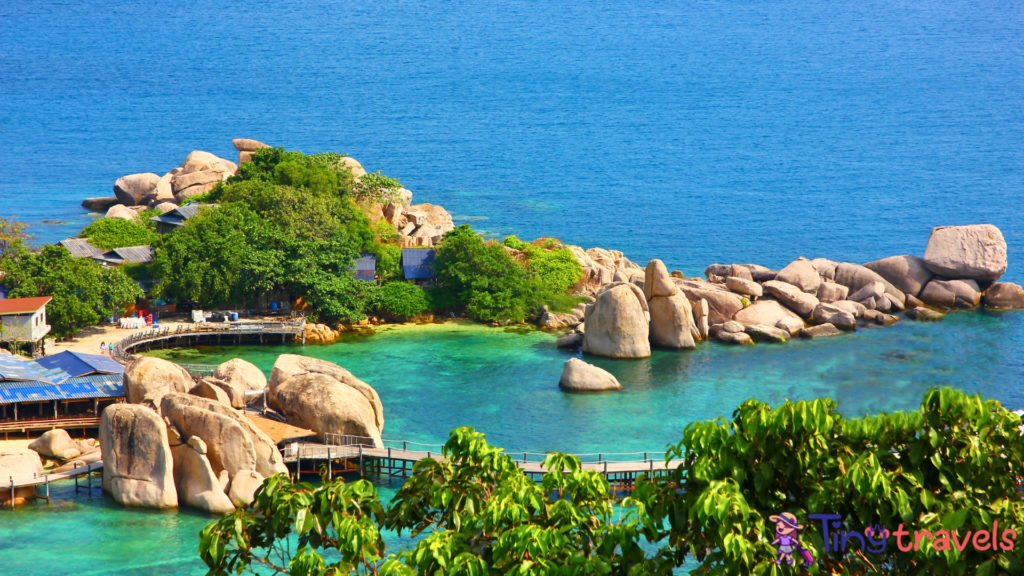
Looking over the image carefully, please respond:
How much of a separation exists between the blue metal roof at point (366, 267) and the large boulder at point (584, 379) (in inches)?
765

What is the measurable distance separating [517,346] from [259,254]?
1710 centimetres

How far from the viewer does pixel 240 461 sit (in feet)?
128

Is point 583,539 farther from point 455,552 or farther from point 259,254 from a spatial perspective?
point 259,254

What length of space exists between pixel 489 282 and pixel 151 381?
2700cm

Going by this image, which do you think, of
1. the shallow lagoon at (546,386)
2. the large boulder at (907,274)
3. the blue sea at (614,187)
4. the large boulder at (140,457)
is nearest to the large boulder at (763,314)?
the shallow lagoon at (546,386)

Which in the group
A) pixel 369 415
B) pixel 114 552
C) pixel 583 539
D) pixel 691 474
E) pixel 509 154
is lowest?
pixel 114 552

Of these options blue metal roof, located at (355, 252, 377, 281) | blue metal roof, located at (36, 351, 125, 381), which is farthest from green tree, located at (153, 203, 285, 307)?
blue metal roof, located at (36, 351, 125, 381)

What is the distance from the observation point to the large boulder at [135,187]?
95.9 meters

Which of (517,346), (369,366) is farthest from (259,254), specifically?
(517,346)

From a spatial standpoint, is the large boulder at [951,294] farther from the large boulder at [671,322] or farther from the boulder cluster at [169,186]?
the boulder cluster at [169,186]

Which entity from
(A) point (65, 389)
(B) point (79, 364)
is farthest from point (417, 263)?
(A) point (65, 389)

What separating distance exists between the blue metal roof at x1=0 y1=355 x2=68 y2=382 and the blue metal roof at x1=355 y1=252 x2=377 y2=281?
23.5 meters

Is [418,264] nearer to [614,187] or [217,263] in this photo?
[217,263]

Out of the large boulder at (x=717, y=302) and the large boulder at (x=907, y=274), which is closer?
the large boulder at (x=717, y=302)
